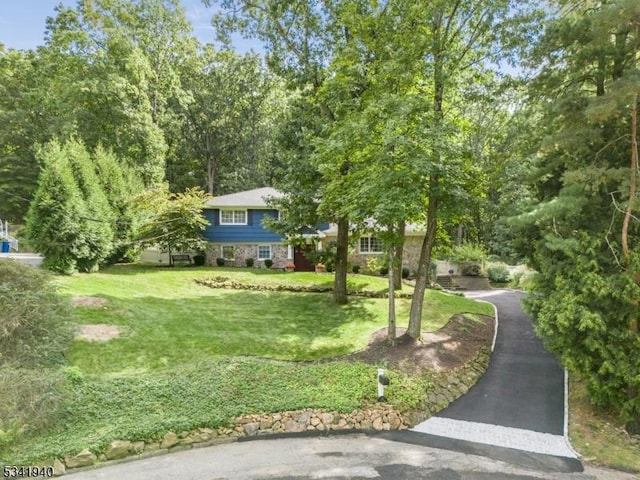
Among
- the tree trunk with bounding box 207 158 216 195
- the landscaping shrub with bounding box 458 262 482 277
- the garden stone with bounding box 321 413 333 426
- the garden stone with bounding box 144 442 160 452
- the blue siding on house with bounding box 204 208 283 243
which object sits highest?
the tree trunk with bounding box 207 158 216 195

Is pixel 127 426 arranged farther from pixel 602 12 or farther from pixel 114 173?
pixel 114 173

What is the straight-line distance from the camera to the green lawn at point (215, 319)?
10734 mm

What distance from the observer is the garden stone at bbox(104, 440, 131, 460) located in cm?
716

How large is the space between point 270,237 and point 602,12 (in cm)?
2164

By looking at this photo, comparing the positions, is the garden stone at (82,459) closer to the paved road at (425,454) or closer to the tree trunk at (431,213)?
the paved road at (425,454)

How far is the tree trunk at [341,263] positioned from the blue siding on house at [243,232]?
10.5 meters

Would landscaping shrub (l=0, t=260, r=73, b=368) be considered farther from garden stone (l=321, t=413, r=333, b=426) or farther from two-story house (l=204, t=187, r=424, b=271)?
two-story house (l=204, t=187, r=424, b=271)

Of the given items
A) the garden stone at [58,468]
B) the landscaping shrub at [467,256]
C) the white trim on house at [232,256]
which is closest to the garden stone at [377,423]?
the garden stone at [58,468]

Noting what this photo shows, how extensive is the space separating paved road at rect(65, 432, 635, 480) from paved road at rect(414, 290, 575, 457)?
0.66m

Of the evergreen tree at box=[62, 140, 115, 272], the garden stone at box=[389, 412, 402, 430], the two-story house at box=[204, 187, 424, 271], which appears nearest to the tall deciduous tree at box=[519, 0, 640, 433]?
the garden stone at box=[389, 412, 402, 430]

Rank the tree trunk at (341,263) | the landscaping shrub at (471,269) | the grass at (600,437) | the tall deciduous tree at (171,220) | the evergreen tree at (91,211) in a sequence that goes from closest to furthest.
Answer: the grass at (600,437), the tree trunk at (341,263), the evergreen tree at (91,211), the tall deciduous tree at (171,220), the landscaping shrub at (471,269)

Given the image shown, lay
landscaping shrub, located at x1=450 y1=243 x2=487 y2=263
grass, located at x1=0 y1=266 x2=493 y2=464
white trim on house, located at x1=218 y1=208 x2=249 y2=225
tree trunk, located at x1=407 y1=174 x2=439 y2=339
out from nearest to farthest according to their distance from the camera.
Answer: grass, located at x1=0 y1=266 x2=493 y2=464 → tree trunk, located at x1=407 y1=174 x2=439 y2=339 → landscaping shrub, located at x1=450 y1=243 x2=487 y2=263 → white trim on house, located at x1=218 y1=208 x2=249 y2=225

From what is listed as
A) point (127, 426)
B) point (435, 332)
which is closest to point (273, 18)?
point (435, 332)

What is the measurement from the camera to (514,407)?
935cm
